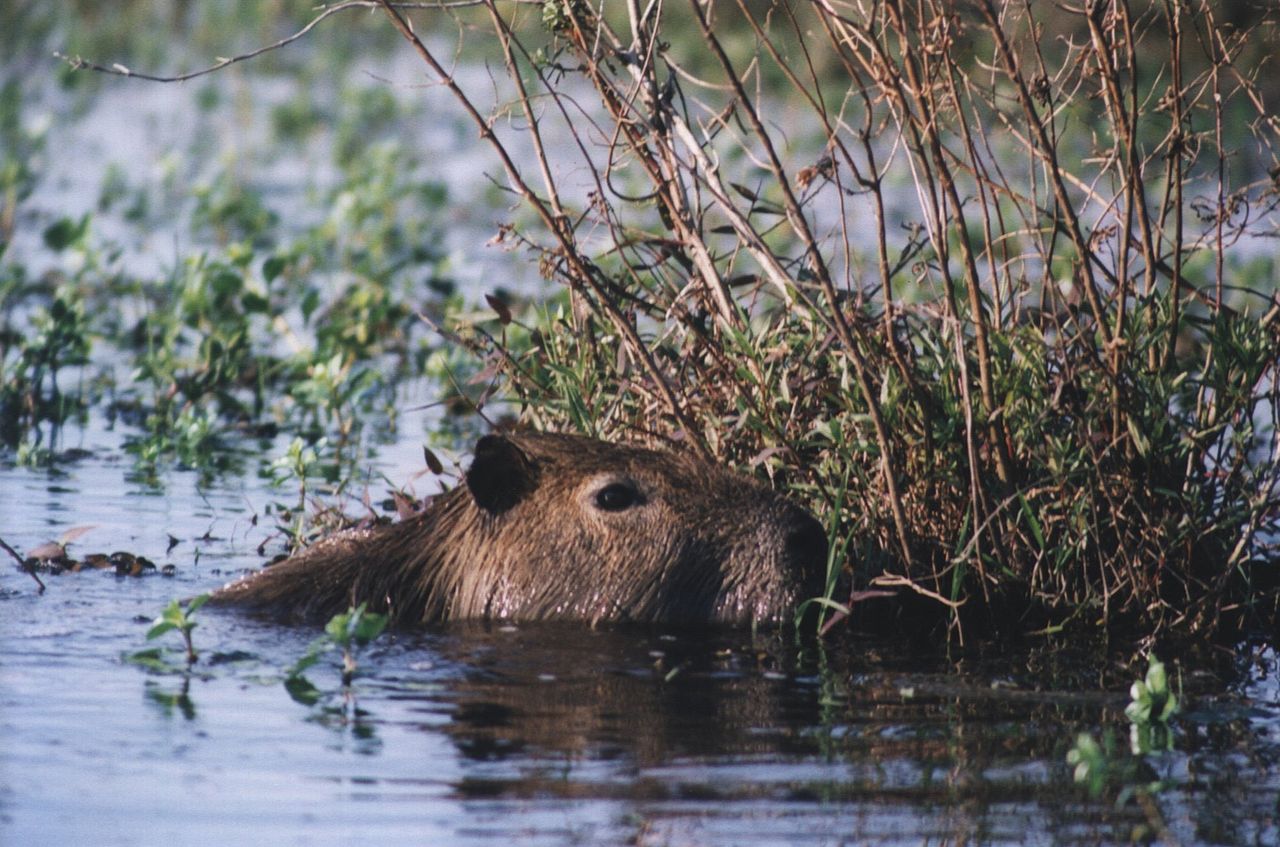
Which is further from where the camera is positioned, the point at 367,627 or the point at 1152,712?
the point at 367,627

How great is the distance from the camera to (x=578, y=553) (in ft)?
16.6

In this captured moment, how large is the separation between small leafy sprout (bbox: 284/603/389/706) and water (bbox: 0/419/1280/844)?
0.12 ft

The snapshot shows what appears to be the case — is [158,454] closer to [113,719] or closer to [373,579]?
[373,579]

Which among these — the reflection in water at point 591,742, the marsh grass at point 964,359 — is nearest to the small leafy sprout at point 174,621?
the reflection in water at point 591,742

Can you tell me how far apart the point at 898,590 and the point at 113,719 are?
1.93 m

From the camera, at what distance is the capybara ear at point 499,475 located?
500 centimetres

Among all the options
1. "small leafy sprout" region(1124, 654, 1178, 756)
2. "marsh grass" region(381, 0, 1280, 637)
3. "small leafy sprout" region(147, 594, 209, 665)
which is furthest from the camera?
"marsh grass" region(381, 0, 1280, 637)

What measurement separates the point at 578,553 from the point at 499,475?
265 millimetres

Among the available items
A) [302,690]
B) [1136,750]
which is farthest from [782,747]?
[302,690]

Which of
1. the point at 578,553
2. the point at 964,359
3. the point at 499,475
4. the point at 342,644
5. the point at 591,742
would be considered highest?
the point at 964,359

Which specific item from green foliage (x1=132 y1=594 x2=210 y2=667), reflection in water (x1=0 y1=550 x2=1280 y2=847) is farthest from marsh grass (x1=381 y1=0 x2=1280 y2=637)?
green foliage (x1=132 y1=594 x2=210 y2=667)

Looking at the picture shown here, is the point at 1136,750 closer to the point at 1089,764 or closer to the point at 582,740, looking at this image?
the point at 1089,764

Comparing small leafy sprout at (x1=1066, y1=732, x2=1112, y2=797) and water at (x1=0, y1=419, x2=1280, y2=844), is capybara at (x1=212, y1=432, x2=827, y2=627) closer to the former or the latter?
water at (x1=0, y1=419, x2=1280, y2=844)

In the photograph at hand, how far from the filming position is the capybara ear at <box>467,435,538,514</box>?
500 centimetres
